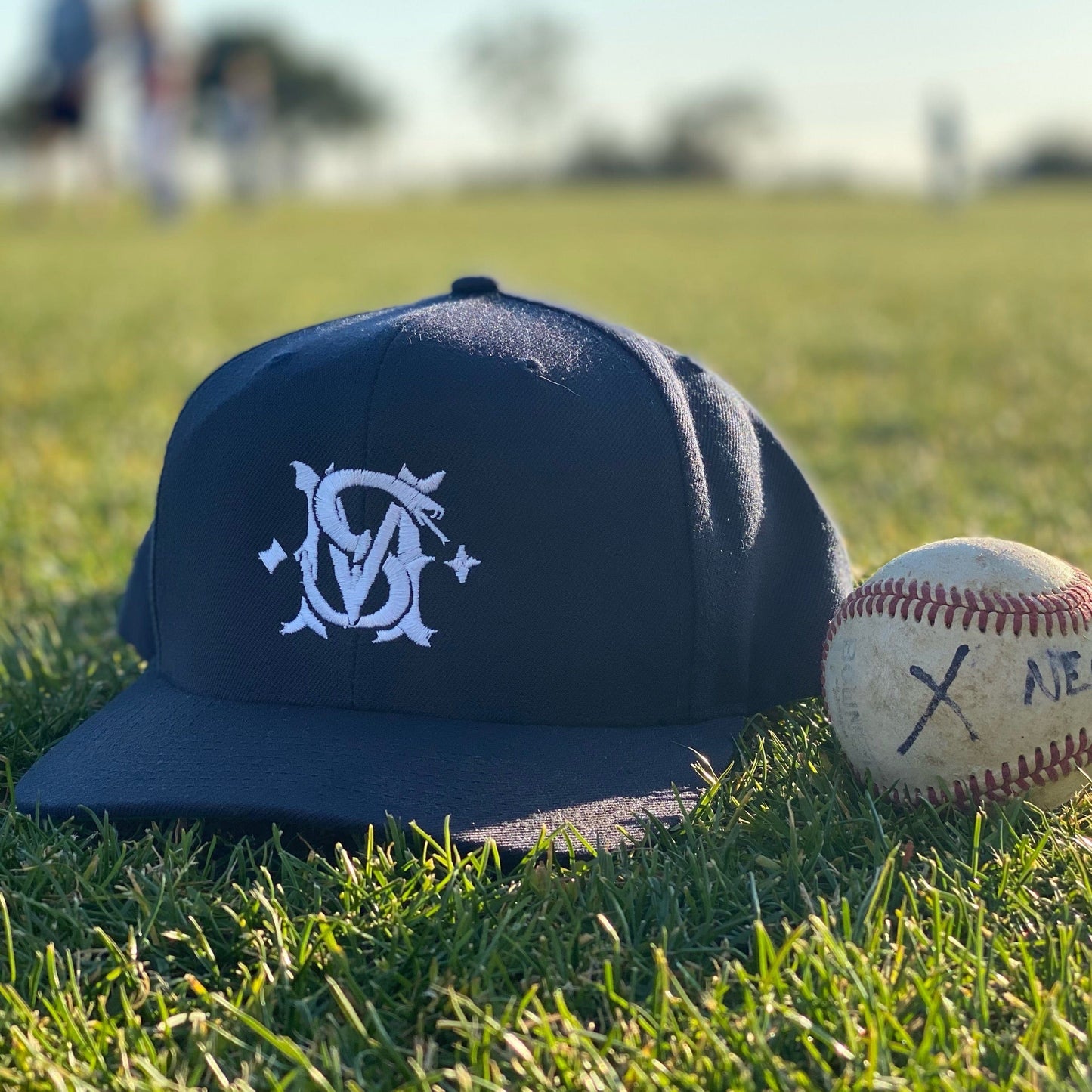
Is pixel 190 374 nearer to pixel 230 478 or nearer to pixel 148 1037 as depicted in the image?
pixel 230 478

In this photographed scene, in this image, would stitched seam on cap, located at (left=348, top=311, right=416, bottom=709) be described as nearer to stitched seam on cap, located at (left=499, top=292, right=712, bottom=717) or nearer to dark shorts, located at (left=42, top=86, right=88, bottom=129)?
stitched seam on cap, located at (left=499, top=292, right=712, bottom=717)

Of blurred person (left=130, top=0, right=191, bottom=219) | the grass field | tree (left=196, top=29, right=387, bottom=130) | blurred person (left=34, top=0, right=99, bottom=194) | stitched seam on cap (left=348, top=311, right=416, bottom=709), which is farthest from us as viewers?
tree (left=196, top=29, right=387, bottom=130)

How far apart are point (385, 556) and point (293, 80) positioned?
78820mm

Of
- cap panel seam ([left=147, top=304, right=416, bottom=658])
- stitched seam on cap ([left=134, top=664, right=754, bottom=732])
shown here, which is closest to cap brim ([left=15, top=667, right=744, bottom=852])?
stitched seam on cap ([left=134, top=664, right=754, bottom=732])

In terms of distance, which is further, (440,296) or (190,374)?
(190,374)

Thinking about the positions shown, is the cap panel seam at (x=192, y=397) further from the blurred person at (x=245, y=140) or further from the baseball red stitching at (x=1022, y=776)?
the blurred person at (x=245, y=140)

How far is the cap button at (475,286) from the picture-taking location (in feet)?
8.28

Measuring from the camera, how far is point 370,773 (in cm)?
189

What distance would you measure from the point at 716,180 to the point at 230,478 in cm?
5061

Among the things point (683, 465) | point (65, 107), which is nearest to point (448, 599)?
point (683, 465)

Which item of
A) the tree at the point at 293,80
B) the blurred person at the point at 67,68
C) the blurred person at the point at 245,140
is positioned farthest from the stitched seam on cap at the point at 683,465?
the tree at the point at 293,80

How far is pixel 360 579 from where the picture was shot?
2.00 metres


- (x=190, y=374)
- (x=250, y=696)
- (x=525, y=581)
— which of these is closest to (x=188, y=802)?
(x=250, y=696)

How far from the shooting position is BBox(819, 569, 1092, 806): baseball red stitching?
2.05m
